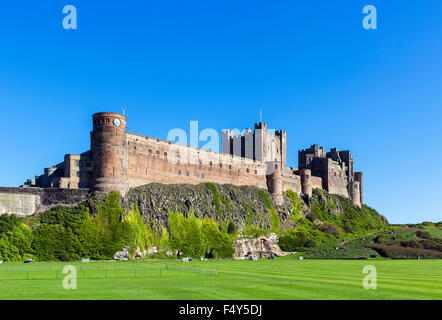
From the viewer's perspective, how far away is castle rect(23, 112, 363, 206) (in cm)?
9312

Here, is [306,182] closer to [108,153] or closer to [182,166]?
[182,166]

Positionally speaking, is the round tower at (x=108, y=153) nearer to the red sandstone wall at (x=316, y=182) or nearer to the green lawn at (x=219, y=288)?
the green lawn at (x=219, y=288)

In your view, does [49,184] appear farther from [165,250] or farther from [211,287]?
[211,287]

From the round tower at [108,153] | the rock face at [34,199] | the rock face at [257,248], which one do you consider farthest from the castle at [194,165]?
the rock face at [257,248]

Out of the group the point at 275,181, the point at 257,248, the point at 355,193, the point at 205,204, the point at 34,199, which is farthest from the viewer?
the point at 355,193

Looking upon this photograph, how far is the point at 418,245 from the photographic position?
104688 millimetres

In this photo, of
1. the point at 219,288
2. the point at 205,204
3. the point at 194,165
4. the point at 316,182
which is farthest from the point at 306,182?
the point at 219,288

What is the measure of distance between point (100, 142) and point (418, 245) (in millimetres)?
69896

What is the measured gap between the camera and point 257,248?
351 feet

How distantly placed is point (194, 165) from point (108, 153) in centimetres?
2723

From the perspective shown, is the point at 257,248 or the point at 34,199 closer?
the point at 34,199

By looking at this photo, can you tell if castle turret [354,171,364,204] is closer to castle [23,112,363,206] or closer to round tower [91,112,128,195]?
castle [23,112,363,206]

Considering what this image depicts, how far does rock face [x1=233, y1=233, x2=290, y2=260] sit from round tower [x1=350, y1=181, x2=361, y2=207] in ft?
194
